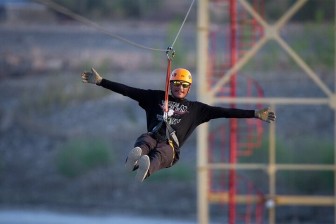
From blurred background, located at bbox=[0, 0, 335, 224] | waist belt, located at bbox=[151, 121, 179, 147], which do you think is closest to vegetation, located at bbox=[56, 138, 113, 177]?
blurred background, located at bbox=[0, 0, 335, 224]

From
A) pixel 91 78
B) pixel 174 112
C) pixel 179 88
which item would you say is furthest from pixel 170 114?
pixel 91 78

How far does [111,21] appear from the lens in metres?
53.6

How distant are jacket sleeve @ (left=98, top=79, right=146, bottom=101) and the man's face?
16.2 inches

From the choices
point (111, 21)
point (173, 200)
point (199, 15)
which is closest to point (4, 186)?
point (173, 200)

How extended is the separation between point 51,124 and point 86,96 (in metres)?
1.83

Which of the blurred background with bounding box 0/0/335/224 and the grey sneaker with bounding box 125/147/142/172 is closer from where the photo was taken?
the grey sneaker with bounding box 125/147/142/172

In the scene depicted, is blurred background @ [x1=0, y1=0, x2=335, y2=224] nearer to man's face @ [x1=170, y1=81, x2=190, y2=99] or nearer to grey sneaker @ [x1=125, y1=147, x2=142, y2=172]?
man's face @ [x1=170, y1=81, x2=190, y2=99]

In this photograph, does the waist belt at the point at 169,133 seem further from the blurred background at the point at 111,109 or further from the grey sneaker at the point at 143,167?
the blurred background at the point at 111,109

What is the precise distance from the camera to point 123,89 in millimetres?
18781

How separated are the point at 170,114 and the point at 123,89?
0.69 metres

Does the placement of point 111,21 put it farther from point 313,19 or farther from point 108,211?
point 108,211

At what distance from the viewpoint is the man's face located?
19.0 metres

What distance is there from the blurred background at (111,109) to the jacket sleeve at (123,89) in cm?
1921

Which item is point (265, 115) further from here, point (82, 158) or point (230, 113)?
point (82, 158)
